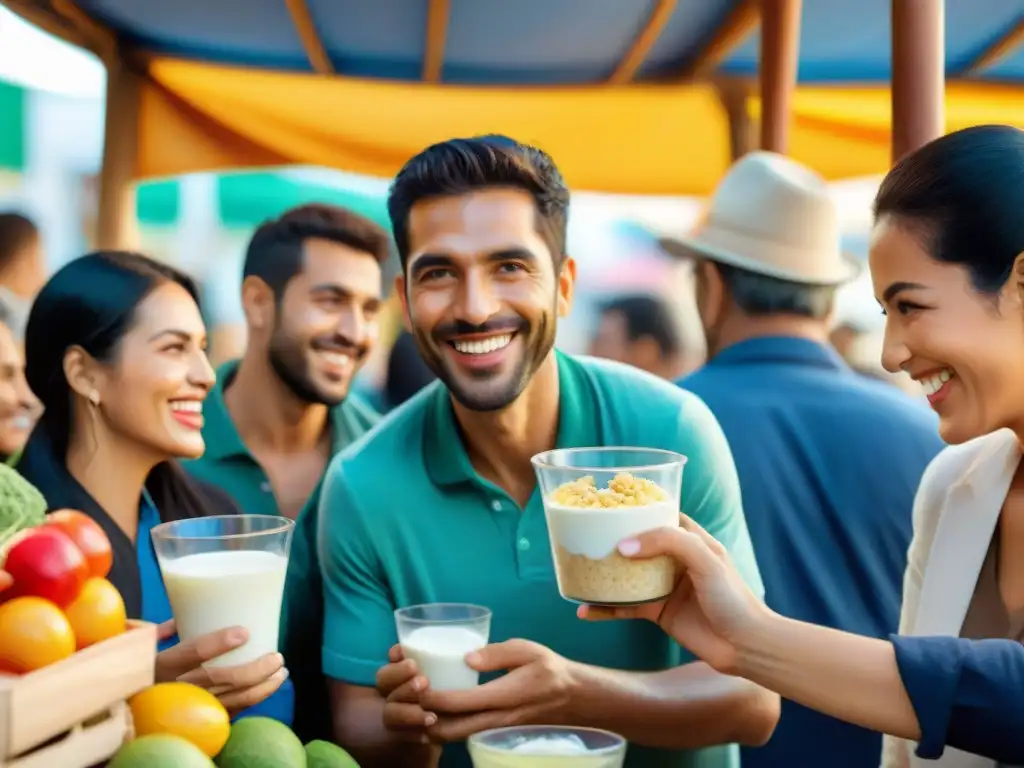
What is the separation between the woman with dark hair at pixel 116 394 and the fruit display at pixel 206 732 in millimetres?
776

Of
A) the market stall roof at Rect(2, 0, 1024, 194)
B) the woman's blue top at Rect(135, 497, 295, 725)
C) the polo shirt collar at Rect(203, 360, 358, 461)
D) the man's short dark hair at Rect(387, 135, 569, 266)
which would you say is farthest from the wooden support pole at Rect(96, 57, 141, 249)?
the man's short dark hair at Rect(387, 135, 569, 266)

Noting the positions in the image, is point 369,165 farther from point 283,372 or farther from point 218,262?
point 218,262

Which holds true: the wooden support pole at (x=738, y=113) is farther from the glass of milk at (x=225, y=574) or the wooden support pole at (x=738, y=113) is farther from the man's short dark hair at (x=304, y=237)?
the glass of milk at (x=225, y=574)

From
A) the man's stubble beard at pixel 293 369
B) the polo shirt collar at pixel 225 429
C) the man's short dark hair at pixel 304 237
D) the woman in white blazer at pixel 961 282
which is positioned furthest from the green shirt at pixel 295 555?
the woman in white blazer at pixel 961 282

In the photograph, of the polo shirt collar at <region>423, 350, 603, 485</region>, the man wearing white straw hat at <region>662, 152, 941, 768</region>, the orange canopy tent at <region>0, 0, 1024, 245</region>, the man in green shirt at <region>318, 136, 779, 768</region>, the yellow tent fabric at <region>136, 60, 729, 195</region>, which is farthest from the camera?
the yellow tent fabric at <region>136, 60, 729, 195</region>

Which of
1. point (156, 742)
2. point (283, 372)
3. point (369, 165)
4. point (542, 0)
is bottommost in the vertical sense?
point (156, 742)

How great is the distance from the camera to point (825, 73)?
19.9ft

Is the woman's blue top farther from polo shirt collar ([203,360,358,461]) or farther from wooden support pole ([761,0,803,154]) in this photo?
wooden support pole ([761,0,803,154])

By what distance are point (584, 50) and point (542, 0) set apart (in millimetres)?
739

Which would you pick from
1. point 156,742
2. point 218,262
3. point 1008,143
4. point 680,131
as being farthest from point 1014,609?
point 218,262

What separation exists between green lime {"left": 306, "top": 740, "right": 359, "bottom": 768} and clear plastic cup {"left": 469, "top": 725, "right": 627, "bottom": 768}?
0.23 m

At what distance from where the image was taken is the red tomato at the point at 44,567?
4.31 ft

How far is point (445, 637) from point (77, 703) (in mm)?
615

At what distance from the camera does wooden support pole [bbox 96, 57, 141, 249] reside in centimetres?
491
